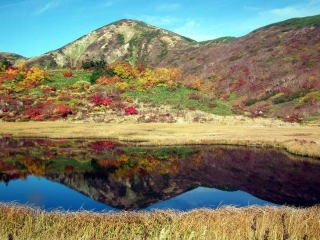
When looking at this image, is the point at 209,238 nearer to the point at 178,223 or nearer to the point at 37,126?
the point at 178,223

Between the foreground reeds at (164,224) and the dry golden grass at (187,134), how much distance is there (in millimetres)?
22858

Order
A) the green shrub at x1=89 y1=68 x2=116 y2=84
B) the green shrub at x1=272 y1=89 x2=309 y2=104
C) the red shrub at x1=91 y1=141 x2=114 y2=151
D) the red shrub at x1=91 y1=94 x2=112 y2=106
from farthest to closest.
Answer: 1. the green shrub at x1=272 y1=89 x2=309 y2=104
2. the green shrub at x1=89 y1=68 x2=116 y2=84
3. the red shrub at x1=91 y1=94 x2=112 y2=106
4. the red shrub at x1=91 y1=141 x2=114 y2=151

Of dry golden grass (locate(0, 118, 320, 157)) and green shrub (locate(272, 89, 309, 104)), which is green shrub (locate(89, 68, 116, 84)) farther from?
green shrub (locate(272, 89, 309, 104))

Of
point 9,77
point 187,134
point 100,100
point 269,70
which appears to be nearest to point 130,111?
point 100,100

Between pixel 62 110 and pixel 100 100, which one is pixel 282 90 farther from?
pixel 62 110

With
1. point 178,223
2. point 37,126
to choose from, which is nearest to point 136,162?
point 178,223

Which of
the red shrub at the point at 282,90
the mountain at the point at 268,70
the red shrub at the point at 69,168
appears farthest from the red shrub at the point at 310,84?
the red shrub at the point at 69,168

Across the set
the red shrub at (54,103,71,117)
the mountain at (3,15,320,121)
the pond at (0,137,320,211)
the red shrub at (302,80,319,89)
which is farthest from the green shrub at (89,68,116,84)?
the red shrub at (302,80,319,89)

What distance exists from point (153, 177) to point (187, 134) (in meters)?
24.1

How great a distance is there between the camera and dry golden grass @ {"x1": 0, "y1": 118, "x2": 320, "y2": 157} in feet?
139

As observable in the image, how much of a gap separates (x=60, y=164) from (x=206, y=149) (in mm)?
18060

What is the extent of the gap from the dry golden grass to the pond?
2.79 metres

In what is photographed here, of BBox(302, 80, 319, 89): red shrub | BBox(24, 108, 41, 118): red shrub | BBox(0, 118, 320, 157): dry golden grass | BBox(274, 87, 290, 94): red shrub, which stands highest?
BBox(302, 80, 319, 89): red shrub

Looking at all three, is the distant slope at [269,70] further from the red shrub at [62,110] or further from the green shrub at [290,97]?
the red shrub at [62,110]
